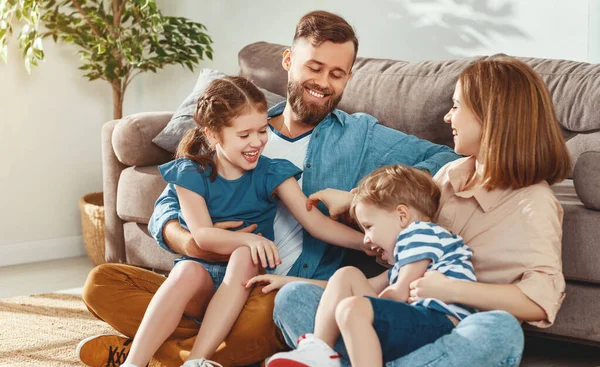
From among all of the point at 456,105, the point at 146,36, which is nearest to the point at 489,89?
the point at 456,105

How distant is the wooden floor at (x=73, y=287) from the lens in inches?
86.6

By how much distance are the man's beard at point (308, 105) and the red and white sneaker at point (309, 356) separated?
719 mm

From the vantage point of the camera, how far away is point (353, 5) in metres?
3.46

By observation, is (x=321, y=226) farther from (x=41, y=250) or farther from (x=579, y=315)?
(x=41, y=250)

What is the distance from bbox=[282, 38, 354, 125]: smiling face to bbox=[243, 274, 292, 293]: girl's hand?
48 cm

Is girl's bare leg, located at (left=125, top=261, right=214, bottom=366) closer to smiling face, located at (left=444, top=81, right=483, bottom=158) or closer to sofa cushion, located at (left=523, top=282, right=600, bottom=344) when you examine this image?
smiling face, located at (left=444, top=81, right=483, bottom=158)

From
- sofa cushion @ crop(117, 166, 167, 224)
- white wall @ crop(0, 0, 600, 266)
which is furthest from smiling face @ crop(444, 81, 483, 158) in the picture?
sofa cushion @ crop(117, 166, 167, 224)

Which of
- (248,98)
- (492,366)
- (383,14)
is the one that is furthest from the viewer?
(383,14)

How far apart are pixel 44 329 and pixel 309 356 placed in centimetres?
130

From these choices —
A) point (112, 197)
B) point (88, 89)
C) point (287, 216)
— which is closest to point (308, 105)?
point (287, 216)

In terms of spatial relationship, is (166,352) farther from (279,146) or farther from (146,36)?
(146,36)

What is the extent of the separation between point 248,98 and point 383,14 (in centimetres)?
153

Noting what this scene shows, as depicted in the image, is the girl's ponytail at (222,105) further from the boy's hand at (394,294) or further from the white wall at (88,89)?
the white wall at (88,89)

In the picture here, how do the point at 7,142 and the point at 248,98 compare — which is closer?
the point at 248,98
